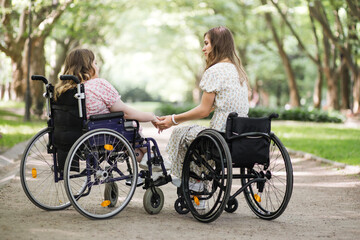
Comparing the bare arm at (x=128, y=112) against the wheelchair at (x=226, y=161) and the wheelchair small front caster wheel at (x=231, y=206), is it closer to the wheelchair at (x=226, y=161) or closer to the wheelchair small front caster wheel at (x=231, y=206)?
the wheelchair at (x=226, y=161)

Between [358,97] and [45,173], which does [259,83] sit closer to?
[358,97]

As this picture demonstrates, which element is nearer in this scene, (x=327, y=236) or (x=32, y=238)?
(x=32, y=238)

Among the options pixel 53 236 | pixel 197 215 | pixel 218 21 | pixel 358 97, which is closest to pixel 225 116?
pixel 197 215

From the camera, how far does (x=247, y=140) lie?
4.59 metres

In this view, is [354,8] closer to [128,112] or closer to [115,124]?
[128,112]

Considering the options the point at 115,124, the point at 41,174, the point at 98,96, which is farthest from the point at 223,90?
the point at 41,174

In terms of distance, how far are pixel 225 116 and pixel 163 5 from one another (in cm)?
2346

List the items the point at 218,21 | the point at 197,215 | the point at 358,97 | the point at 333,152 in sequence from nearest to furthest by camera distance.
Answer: the point at 197,215, the point at 333,152, the point at 358,97, the point at 218,21

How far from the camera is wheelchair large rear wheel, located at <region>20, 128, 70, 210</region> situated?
4.86m

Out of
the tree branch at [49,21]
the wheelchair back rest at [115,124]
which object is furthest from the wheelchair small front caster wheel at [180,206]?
the tree branch at [49,21]

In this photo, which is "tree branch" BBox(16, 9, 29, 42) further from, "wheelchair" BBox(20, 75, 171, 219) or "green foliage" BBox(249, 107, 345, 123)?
"wheelchair" BBox(20, 75, 171, 219)

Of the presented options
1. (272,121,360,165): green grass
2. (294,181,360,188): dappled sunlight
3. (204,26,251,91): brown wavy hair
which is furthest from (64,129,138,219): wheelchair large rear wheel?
(272,121,360,165): green grass

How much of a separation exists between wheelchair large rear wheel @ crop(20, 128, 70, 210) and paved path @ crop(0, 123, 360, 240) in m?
0.11

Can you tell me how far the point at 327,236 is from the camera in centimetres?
433
